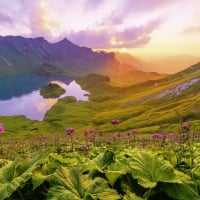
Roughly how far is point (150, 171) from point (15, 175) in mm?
1840

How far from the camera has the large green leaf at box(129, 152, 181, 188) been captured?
4.61 m

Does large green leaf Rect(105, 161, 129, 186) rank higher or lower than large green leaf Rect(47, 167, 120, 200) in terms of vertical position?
higher

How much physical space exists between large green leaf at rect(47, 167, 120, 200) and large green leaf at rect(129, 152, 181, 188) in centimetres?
38

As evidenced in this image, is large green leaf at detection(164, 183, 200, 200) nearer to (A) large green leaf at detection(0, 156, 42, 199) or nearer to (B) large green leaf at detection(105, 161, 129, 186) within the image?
(B) large green leaf at detection(105, 161, 129, 186)

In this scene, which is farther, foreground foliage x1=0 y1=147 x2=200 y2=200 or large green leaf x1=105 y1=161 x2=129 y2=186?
large green leaf x1=105 y1=161 x2=129 y2=186

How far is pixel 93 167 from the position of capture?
5.35 meters

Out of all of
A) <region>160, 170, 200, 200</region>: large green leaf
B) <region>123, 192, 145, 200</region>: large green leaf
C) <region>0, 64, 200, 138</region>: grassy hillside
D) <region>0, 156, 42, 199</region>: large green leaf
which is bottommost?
<region>123, 192, 145, 200</region>: large green leaf

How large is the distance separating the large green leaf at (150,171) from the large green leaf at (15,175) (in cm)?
134

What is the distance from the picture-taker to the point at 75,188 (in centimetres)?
464

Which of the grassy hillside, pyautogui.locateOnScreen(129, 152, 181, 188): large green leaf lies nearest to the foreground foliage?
pyautogui.locateOnScreen(129, 152, 181, 188): large green leaf

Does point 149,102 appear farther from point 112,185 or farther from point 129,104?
point 112,185

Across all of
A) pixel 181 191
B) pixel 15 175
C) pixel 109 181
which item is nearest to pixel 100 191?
pixel 109 181

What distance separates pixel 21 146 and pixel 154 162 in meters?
37.9

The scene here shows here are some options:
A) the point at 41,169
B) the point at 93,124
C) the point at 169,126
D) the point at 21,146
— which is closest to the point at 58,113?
the point at 93,124
